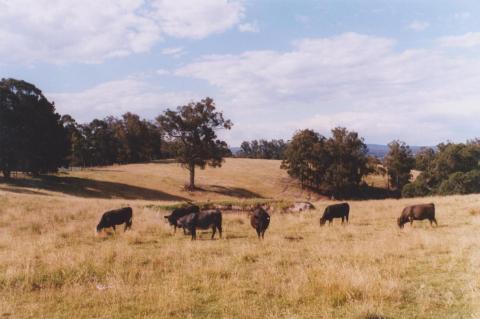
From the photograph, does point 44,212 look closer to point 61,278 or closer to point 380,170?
point 61,278

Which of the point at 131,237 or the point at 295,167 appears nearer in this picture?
the point at 131,237

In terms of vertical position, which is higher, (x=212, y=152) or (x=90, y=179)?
(x=212, y=152)

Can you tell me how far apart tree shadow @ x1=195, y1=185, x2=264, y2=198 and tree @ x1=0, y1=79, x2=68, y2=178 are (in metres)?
23.0

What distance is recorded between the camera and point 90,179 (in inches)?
2601

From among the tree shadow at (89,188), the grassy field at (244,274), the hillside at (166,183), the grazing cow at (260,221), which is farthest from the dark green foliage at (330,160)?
the grazing cow at (260,221)

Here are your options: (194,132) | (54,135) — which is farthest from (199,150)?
(54,135)

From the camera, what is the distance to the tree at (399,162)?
83750 millimetres

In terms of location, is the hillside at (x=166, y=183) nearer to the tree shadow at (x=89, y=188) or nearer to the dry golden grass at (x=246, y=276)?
the tree shadow at (x=89, y=188)

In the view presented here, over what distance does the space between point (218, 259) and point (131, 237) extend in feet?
20.2

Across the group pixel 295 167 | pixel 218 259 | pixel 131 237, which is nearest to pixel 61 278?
pixel 218 259

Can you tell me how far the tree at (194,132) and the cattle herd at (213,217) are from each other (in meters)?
43.9

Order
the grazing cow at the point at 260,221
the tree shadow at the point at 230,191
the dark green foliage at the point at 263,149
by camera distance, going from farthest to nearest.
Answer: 1. the dark green foliage at the point at 263,149
2. the tree shadow at the point at 230,191
3. the grazing cow at the point at 260,221

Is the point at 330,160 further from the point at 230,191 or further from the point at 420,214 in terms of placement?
the point at 420,214

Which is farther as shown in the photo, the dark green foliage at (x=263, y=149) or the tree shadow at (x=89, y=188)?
the dark green foliage at (x=263, y=149)
